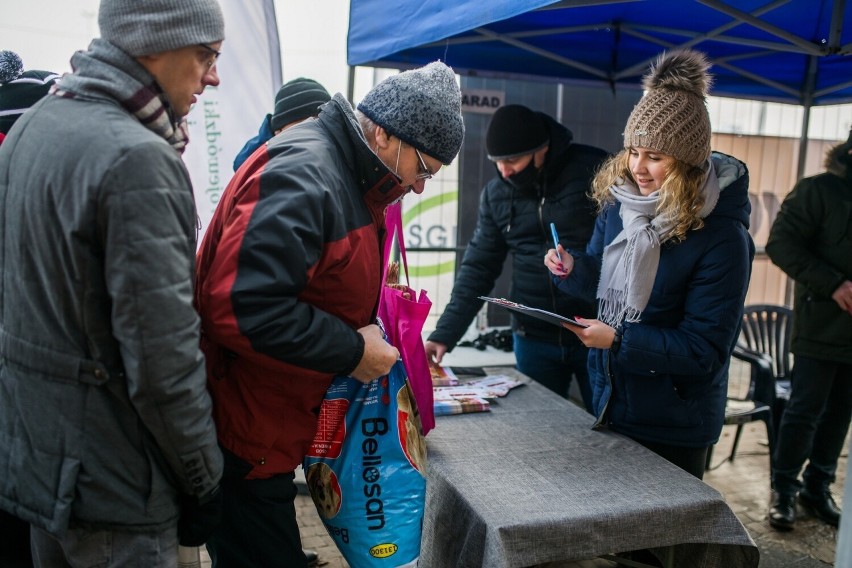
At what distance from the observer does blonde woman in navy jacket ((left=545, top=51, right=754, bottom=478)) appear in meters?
2.07

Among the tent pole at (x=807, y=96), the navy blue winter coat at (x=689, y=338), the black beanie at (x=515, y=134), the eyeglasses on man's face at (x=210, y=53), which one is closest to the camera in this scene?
the eyeglasses on man's face at (x=210, y=53)

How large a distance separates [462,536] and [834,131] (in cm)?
717

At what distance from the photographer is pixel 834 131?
7.24 meters

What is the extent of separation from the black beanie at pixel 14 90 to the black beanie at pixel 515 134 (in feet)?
5.54

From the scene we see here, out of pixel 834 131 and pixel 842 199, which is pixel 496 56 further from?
pixel 834 131

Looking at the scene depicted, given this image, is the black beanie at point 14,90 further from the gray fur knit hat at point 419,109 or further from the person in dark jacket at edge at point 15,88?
the gray fur knit hat at point 419,109

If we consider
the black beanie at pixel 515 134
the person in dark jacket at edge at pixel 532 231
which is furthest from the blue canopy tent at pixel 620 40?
the person in dark jacket at edge at pixel 532 231

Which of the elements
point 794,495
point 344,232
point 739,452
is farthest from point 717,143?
point 344,232

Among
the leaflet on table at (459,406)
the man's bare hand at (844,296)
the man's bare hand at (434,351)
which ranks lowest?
the leaflet on table at (459,406)

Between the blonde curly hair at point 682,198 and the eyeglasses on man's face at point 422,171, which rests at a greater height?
the eyeglasses on man's face at point 422,171

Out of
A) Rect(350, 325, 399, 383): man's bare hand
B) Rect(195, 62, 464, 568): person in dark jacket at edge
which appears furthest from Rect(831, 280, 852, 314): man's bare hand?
Rect(350, 325, 399, 383): man's bare hand

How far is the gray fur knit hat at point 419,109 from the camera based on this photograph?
156 cm

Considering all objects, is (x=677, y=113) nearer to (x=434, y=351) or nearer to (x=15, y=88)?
(x=434, y=351)

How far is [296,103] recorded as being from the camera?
9.41 ft
